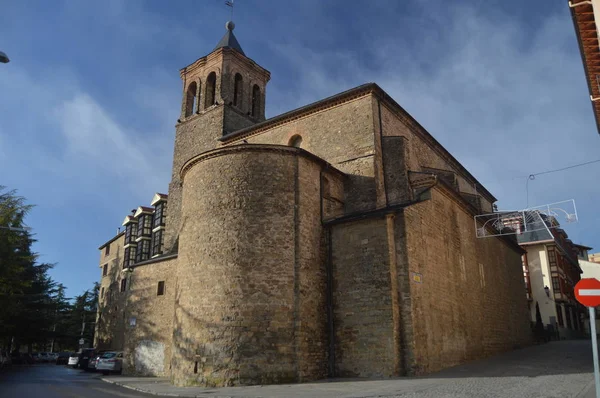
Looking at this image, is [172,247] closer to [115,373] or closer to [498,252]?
[115,373]

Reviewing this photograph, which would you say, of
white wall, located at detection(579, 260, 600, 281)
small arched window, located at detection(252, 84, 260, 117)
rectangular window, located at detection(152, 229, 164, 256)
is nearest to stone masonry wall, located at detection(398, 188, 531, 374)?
small arched window, located at detection(252, 84, 260, 117)

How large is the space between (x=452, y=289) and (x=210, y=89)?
16.6 m

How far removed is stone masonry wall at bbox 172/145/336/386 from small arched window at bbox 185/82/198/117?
11383 mm

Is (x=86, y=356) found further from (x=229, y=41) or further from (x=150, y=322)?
(x=229, y=41)

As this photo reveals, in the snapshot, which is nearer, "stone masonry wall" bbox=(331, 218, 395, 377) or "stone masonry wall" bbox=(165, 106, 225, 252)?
"stone masonry wall" bbox=(331, 218, 395, 377)

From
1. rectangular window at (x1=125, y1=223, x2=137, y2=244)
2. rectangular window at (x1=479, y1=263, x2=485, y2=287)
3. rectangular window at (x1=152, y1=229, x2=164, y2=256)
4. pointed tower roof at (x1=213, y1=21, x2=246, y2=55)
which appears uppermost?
pointed tower roof at (x1=213, y1=21, x2=246, y2=55)

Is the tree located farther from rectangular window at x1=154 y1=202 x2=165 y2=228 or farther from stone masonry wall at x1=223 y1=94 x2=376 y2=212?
stone masonry wall at x1=223 y1=94 x2=376 y2=212

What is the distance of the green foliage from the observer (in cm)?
2255

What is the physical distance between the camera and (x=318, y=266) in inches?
579

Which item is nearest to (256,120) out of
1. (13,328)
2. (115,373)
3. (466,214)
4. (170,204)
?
(170,204)

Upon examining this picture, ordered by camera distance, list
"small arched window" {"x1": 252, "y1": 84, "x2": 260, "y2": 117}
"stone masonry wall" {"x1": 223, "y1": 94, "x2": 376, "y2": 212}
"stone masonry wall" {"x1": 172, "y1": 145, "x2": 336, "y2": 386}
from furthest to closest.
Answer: "small arched window" {"x1": 252, "y1": 84, "x2": 260, "y2": 117} < "stone masonry wall" {"x1": 223, "y1": 94, "x2": 376, "y2": 212} < "stone masonry wall" {"x1": 172, "y1": 145, "x2": 336, "y2": 386}

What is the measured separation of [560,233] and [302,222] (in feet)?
117

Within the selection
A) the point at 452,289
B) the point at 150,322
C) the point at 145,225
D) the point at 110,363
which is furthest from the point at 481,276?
the point at 145,225

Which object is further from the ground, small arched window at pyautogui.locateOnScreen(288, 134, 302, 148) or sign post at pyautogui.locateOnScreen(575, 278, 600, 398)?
small arched window at pyautogui.locateOnScreen(288, 134, 302, 148)
